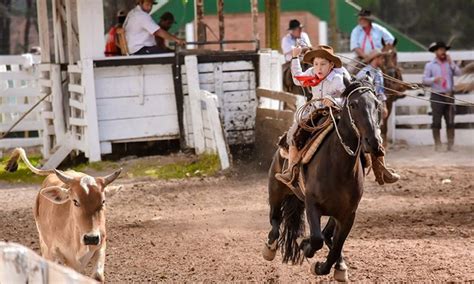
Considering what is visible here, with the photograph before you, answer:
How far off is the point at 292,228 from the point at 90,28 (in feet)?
26.2

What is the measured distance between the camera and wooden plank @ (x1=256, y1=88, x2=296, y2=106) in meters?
16.0

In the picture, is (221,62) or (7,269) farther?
(221,62)

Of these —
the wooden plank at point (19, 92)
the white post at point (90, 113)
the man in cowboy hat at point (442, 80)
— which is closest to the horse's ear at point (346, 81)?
the white post at point (90, 113)

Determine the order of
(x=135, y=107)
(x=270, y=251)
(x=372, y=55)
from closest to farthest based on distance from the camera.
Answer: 1. (x=270, y=251)
2. (x=135, y=107)
3. (x=372, y=55)

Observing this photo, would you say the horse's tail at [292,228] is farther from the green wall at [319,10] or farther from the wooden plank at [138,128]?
the green wall at [319,10]

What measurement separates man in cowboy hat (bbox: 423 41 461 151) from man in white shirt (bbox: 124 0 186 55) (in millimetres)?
5124

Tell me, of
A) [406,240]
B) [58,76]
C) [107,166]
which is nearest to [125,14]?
[58,76]

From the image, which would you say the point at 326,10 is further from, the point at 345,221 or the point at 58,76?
the point at 345,221

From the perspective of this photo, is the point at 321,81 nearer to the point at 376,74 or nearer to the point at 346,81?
the point at 346,81

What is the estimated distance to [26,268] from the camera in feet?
16.7

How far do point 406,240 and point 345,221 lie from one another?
2305mm

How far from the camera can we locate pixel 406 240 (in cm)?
1108

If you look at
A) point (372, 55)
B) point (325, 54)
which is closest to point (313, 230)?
point (325, 54)

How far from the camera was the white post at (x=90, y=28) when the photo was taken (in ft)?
55.2
